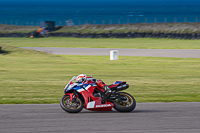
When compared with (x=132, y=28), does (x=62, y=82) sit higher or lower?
lower

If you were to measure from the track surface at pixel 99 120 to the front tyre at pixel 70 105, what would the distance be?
0.11 meters

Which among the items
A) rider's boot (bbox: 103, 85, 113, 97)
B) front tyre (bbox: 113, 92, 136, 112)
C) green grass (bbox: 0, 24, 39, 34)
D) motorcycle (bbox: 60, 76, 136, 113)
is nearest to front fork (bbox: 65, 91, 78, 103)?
motorcycle (bbox: 60, 76, 136, 113)

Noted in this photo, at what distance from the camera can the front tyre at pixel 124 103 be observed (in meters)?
7.09

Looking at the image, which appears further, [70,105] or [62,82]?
[62,82]

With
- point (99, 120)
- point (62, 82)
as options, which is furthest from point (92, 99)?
point (62, 82)

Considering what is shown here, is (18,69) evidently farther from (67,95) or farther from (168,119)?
(168,119)

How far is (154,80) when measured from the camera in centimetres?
1363

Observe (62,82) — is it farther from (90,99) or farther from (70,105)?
(90,99)

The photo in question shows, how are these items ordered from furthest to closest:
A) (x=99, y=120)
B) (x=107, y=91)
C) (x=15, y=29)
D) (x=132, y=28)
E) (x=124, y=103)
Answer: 1. (x=15, y=29)
2. (x=132, y=28)
3. (x=124, y=103)
4. (x=107, y=91)
5. (x=99, y=120)

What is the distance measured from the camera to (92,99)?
7062 millimetres

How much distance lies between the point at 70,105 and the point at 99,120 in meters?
0.90

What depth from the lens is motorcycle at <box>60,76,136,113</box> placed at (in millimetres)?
7031

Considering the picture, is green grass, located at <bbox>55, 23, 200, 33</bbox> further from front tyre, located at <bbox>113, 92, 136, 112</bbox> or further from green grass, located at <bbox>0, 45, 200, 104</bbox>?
front tyre, located at <bbox>113, 92, 136, 112</bbox>

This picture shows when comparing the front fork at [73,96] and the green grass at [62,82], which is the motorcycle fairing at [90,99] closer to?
the front fork at [73,96]
